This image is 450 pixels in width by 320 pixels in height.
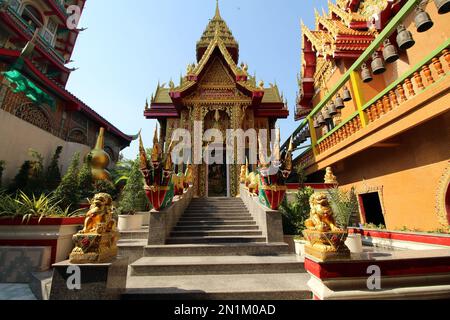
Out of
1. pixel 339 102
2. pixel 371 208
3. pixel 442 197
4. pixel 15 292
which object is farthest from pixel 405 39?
pixel 15 292

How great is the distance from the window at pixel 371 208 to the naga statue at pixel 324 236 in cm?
556

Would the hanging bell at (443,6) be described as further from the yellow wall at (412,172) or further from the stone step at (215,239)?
the stone step at (215,239)

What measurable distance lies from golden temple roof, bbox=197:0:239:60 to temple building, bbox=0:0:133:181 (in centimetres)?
944

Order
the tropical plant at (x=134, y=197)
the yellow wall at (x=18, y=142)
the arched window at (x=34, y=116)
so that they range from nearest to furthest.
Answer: the tropical plant at (x=134, y=197) → the yellow wall at (x=18, y=142) → the arched window at (x=34, y=116)

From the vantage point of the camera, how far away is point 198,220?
5988mm

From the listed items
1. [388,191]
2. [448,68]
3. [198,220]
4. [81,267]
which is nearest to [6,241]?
[81,267]

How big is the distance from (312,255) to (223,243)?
2.79 metres

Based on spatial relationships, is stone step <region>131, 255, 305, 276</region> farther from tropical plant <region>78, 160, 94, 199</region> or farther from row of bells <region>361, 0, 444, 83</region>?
tropical plant <region>78, 160, 94, 199</region>

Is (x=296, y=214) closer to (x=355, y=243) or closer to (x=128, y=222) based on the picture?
(x=355, y=243)

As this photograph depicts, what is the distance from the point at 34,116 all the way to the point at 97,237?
11.1m

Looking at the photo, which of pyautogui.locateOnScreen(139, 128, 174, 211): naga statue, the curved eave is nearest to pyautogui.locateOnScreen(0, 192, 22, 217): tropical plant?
pyautogui.locateOnScreen(139, 128, 174, 211): naga statue

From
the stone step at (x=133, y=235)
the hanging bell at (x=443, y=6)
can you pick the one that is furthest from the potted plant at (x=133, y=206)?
the hanging bell at (x=443, y=6)

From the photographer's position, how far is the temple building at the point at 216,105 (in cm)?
1086

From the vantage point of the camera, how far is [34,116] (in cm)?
980
